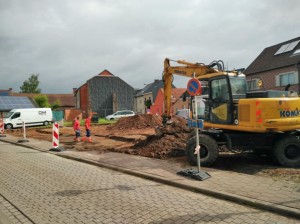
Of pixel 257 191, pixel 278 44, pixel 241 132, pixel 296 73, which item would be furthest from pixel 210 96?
pixel 278 44

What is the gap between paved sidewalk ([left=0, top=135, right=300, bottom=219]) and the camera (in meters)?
6.08

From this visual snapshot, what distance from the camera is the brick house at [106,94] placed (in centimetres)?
6322

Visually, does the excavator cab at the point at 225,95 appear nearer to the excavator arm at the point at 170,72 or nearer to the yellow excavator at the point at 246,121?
the yellow excavator at the point at 246,121

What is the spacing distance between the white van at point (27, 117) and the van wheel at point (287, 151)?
101 feet

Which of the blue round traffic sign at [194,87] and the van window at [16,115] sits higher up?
the blue round traffic sign at [194,87]

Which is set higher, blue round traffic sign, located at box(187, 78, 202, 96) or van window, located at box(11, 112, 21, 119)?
blue round traffic sign, located at box(187, 78, 202, 96)

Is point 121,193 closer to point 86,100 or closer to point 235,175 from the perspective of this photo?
point 235,175

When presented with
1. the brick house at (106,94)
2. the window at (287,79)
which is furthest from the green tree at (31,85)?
the window at (287,79)

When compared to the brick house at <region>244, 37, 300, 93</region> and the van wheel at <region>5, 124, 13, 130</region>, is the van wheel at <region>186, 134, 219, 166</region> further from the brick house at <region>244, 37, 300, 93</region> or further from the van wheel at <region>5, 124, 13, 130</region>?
the van wheel at <region>5, 124, 13, 130</region>

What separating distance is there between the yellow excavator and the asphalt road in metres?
3.00

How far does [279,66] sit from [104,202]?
1138 inches

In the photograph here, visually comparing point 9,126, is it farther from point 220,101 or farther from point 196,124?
point 196,124

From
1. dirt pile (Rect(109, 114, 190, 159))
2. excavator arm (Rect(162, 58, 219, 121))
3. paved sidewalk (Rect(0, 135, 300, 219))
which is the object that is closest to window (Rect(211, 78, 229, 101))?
paved sidewalk (Rect(0, 135, 300, 219))

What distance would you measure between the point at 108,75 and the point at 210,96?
56.3m
